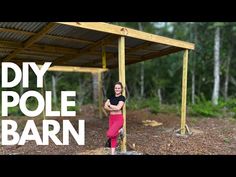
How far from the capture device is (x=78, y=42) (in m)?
7.60

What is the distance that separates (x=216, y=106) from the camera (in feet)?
44.0

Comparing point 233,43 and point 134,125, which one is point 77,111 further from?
point 233,43

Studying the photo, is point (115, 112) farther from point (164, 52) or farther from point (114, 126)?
point (164, 52)

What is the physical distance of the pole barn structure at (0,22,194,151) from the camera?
615cm

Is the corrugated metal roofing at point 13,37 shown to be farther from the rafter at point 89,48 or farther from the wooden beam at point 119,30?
the wooden beam at point 119,30

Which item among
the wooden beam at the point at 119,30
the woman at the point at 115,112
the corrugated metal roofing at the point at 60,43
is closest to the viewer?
the wooden beam at the point at 119,30

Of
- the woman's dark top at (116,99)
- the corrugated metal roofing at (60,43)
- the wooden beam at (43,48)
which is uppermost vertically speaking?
the corrugated metal roofing at (60,43)

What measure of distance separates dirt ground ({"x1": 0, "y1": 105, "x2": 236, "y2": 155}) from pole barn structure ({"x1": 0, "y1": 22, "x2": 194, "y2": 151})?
0.65m

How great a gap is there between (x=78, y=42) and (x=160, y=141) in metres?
3.37

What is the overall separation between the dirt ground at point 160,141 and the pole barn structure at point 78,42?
0.65 metres

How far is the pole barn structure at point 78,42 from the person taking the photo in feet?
20.2

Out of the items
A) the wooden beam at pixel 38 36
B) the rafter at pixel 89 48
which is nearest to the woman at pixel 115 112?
the rafter at pixel 89 48
